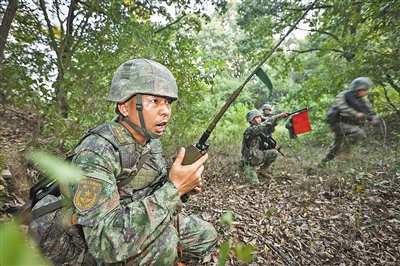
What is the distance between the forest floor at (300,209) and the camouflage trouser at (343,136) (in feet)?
1.16

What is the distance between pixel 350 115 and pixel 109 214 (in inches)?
223

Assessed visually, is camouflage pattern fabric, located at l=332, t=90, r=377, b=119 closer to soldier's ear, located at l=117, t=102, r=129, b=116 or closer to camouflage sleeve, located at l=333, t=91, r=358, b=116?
camouflage sleeve, located at l=333, t=91, r=358, b=116

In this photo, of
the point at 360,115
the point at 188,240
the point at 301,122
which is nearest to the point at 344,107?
the point at 360,115

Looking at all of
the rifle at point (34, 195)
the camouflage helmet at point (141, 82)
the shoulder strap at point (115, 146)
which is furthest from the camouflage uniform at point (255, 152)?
the rifle at point (34, 195)

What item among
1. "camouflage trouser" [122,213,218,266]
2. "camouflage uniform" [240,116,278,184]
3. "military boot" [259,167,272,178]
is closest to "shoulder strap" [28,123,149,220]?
"camouflage trouser" [122,213,218,266]

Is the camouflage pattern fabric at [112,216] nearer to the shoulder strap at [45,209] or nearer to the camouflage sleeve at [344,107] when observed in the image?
the shoulder strap at [45,209]

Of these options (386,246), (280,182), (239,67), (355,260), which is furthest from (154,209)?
(239,67)

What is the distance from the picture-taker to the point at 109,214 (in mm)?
1500

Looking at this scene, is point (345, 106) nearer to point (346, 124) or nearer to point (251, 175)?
point (346, 124)

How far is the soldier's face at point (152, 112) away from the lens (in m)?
1.92

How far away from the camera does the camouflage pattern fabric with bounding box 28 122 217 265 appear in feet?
4.70

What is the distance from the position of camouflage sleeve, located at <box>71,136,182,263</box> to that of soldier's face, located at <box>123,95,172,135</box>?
0.46 meters

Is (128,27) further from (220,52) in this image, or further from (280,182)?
(220,52)

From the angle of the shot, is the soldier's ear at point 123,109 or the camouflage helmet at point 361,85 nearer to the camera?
the soldier's ear at point 123,109
